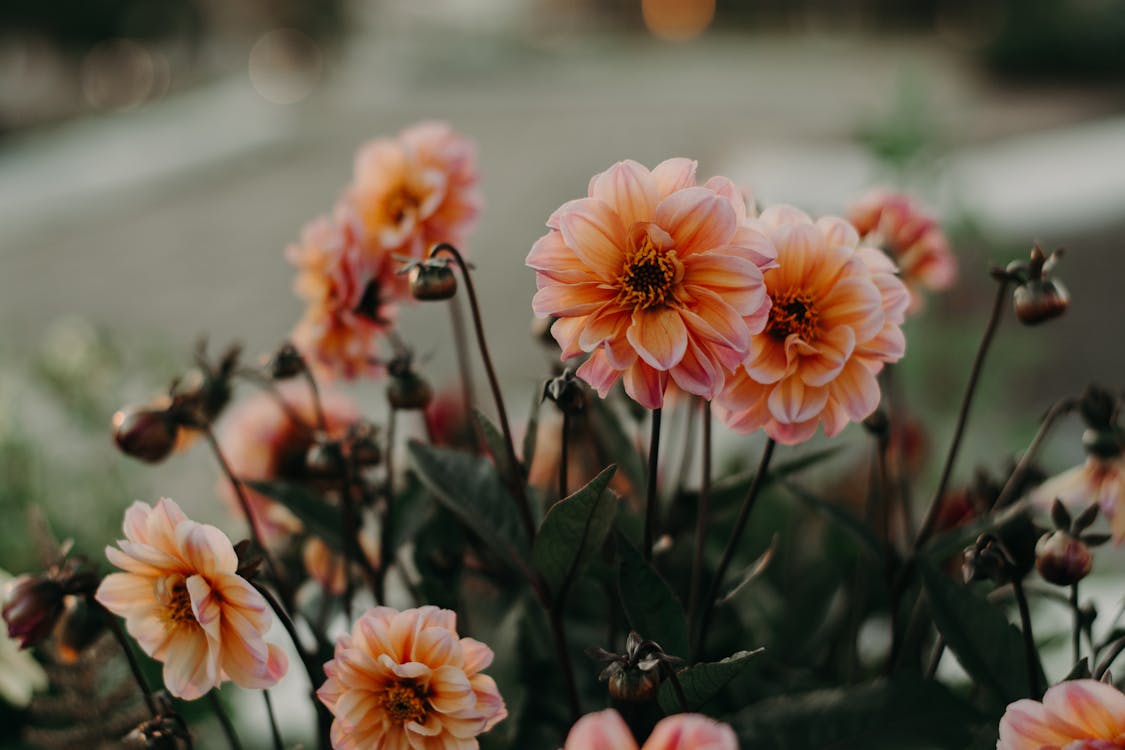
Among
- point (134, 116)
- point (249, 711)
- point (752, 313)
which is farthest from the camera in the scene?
point (134, 116)

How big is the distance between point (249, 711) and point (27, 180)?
4137mm

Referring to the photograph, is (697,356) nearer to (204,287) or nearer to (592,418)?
(592,418)

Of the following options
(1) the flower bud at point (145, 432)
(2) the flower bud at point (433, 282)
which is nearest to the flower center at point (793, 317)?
(2) the flower bud at point (433, 282)

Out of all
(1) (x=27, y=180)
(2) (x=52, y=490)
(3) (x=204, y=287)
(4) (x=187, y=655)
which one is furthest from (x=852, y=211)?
(1) (x=27, y=180)

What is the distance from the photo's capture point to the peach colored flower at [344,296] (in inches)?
16.9

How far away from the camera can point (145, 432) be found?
15.6 inches

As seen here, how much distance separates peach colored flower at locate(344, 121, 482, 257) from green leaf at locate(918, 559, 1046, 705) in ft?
0.75

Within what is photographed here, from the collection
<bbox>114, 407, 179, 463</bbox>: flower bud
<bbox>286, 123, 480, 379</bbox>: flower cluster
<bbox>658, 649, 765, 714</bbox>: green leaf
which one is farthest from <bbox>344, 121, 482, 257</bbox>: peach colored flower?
<bbox>658, 649, 765, 714</bbox>: green leaf

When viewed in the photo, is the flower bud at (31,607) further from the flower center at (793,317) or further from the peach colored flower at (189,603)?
the flower center at (793,317)

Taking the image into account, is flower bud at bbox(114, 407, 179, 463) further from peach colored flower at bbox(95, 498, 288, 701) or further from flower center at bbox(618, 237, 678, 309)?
flower center at bbox(618, 237, 678, 309)

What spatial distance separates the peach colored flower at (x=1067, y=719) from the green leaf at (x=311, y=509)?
24 cm

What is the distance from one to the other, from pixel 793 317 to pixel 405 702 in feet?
0.50

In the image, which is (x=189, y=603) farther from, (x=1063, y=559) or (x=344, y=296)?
(x=1063, y=559)

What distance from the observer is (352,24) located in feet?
25.8
